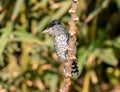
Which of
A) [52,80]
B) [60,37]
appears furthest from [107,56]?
[60,37]

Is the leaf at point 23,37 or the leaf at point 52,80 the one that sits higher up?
the leaf at point 23,37

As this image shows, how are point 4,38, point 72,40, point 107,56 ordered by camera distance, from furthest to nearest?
point 107,56 < point 4,38 < point 72,40

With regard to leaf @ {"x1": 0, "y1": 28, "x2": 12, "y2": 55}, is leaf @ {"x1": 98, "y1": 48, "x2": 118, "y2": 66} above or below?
below

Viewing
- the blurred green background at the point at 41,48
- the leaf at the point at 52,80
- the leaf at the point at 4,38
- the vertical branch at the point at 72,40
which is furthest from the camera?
the leaf at the point at 52,80

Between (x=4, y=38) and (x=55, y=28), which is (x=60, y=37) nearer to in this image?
(x=55, y=28)

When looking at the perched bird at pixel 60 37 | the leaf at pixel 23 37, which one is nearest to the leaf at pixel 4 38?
the leaf at pixel 23 37

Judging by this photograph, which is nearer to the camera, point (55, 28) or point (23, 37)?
point (55, 28)

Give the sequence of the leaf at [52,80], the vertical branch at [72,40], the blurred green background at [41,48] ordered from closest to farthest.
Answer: the vertical branch at [72,40] → the blurred green background at [41,48] → the leaf at [52,80]

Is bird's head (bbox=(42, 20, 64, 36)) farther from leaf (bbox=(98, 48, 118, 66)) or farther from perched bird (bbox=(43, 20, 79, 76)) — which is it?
leaf (bbox=(98, 48, 118, 66))

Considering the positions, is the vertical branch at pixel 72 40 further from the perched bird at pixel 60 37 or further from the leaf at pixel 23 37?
the leaf at pixel 23 37

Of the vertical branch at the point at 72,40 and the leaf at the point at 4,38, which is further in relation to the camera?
the leaf at the point at 4,38

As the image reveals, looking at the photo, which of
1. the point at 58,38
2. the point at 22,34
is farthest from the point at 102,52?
the point at 58,38

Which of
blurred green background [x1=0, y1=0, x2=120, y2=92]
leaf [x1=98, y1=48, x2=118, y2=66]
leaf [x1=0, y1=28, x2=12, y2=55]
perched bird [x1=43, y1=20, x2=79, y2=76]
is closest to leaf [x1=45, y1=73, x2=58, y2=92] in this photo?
blurred green background [x1=0, y1=0, x2=120, y2=92]
